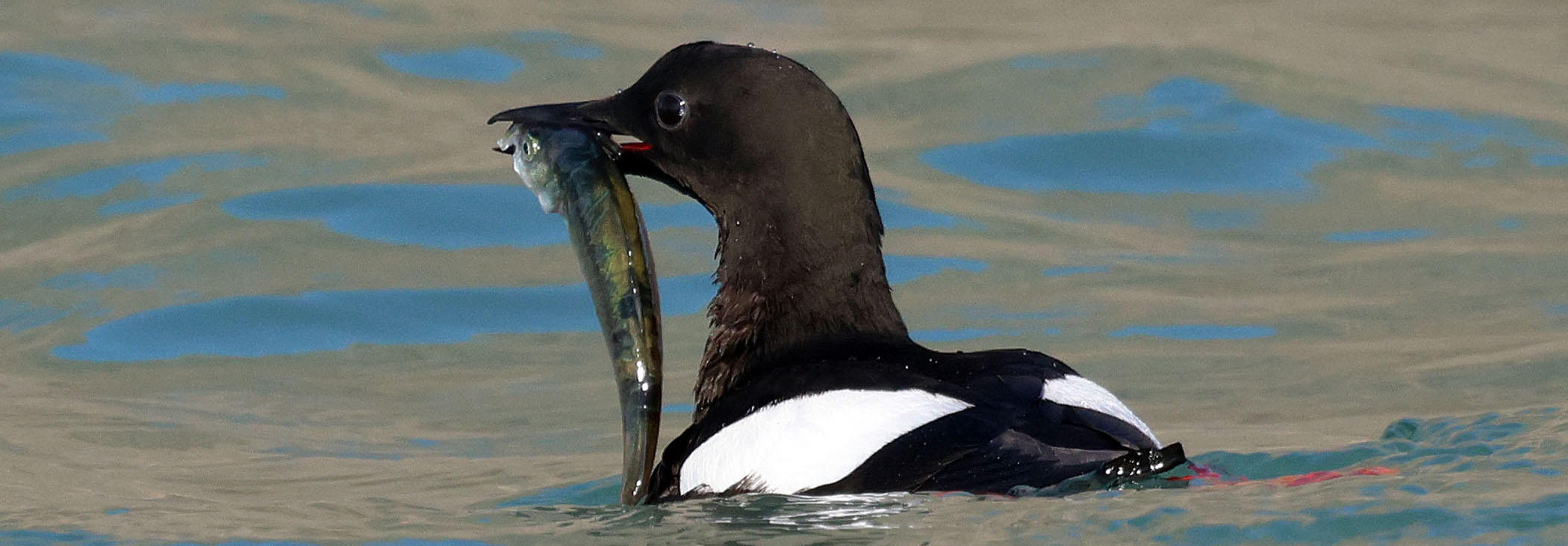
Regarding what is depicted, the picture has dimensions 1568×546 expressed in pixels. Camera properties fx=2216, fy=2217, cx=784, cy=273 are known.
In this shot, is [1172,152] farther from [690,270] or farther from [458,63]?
[458,63]

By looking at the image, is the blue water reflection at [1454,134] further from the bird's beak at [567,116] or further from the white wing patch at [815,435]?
the white wing patch at [815,435]

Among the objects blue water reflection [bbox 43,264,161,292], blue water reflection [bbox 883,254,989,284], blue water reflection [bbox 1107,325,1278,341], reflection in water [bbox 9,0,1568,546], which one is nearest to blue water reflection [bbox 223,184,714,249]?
reflection in water [bbox 9,0,1568,546]

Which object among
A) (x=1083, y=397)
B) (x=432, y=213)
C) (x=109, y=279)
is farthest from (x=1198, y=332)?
(x=109, y=279)

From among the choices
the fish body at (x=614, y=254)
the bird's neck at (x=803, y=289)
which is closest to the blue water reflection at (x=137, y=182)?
the fish body at (x=614, y=254)

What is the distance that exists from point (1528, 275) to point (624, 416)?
16.5ft

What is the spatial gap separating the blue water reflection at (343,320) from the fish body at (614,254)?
3266 millimetres

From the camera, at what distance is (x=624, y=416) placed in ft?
16.9

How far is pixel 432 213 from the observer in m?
9.85

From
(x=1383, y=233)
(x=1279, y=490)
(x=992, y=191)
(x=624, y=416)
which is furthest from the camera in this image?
(x=992, y=191)

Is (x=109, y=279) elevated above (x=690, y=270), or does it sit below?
above

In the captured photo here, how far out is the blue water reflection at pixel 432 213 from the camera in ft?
31.6

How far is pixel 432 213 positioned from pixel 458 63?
2009mm

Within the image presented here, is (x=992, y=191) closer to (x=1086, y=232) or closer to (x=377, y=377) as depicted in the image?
(x=1086, y=232)

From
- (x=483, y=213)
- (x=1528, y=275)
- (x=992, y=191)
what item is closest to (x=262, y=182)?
(x=483, y=213)
